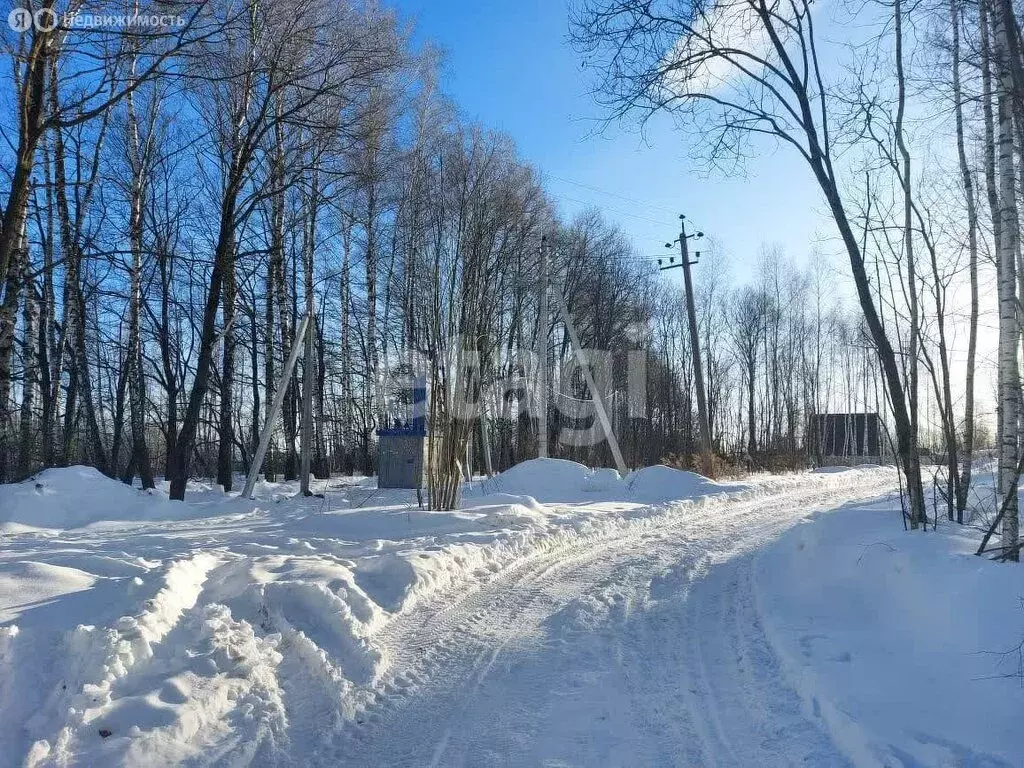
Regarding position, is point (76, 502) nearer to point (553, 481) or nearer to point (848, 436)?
point (553, 481)

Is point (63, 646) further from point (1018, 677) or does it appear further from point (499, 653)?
point (1018, 677)

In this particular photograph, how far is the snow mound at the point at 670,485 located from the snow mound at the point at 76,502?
34.8 ft

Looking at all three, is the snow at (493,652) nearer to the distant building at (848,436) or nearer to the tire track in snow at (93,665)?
the tire track in snow at (93,665)

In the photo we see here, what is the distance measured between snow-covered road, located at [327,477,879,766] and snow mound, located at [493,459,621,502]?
9.35 meters

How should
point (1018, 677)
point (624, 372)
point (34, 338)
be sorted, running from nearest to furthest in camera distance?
point (1018, 677), point (34, 338), point (624, 372)

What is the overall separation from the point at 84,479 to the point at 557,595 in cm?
867

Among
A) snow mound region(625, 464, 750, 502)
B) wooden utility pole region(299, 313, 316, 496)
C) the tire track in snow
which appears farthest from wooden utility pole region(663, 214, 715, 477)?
the tire track in snow

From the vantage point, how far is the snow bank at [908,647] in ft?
10.6

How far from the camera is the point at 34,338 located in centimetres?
1967

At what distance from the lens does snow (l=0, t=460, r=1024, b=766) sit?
3.32 meters

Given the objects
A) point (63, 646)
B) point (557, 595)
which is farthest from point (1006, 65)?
point (63, 646)

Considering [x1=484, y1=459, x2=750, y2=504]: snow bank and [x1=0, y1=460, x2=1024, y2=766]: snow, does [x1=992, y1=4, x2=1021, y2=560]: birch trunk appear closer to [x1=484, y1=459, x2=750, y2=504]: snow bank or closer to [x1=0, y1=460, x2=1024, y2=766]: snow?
[x1=0, y1=460, x2=1024, y2=766]: snow

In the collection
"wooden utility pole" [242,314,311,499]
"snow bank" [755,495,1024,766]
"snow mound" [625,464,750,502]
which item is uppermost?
"wooden utility pole" [242,314,311,499]

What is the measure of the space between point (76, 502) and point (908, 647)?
435 inches
